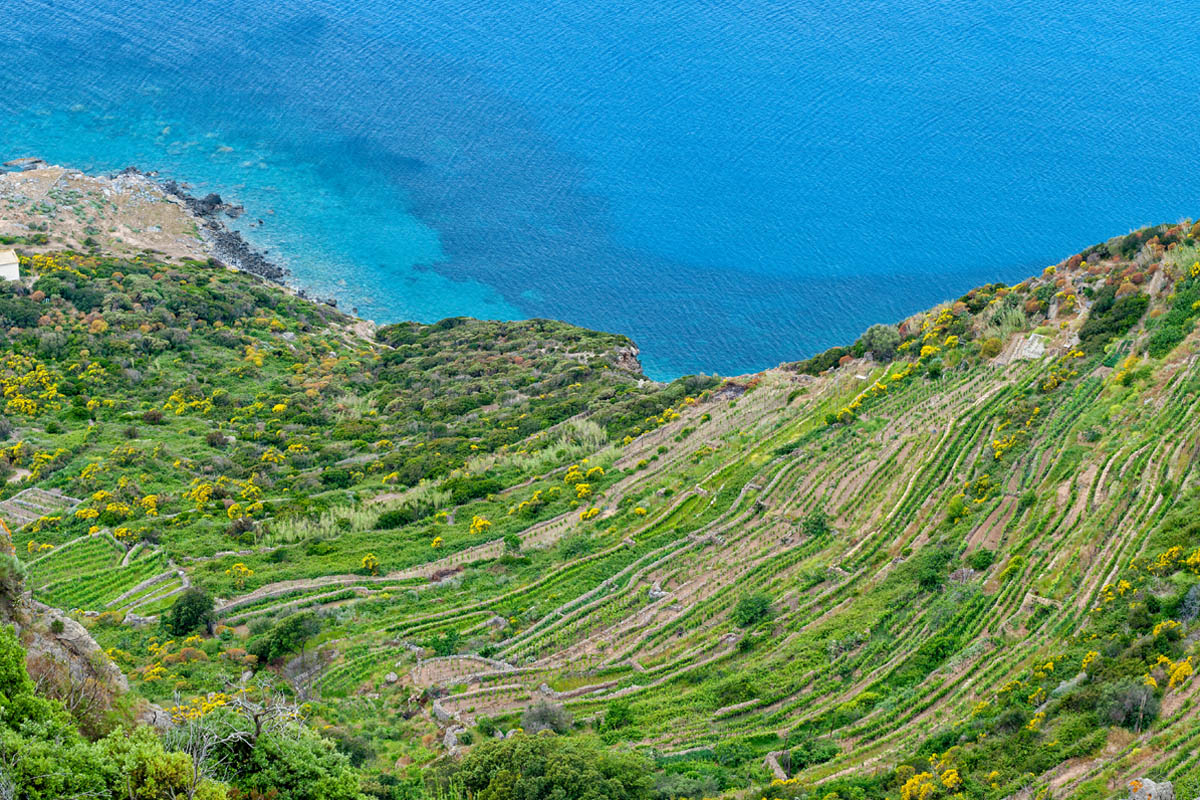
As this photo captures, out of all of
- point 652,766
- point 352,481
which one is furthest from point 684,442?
point 652,766

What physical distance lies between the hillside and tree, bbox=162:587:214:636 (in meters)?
0.43

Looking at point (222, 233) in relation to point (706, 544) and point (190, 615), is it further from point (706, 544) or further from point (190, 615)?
point (706, 544)

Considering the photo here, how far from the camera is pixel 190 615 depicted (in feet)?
151

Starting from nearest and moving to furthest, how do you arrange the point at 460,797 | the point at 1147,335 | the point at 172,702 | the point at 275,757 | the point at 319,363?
the point at 275,757
the point at 460,797
the point at 172,702
the point at 1147,335
the point at 319,363

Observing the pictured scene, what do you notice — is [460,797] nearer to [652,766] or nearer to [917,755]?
[652,766]

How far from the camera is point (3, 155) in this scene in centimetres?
12194

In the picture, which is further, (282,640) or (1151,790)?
(282,640)

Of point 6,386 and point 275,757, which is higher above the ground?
point 6,386

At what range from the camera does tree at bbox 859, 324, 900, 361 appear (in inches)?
2625

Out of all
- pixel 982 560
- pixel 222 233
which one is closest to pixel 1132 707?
pixel 982 560

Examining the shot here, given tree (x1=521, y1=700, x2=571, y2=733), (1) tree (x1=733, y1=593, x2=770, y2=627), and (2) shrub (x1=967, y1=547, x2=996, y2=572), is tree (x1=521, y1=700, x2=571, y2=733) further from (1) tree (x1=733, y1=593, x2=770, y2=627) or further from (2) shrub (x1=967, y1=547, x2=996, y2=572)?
(2) shrub (x1=967, y1=547, x2=996, y2=572)

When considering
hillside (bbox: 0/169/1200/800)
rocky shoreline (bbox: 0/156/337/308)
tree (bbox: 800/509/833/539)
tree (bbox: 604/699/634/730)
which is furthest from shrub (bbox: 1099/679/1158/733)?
rocky shoreline (bbox: 0/156/337/308)

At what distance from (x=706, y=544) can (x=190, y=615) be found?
76.7 ft

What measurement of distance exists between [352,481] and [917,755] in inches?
1578
